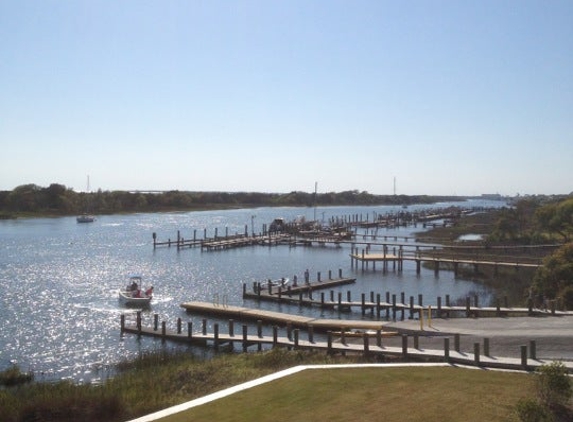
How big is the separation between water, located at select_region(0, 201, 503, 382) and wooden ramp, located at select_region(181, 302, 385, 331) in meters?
1.16

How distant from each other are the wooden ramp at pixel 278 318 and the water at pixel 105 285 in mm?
1155

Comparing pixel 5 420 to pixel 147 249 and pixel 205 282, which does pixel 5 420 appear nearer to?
pixel 205 282

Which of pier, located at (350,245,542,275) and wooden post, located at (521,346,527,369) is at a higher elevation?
wooden post, located at (521,346,527,369)

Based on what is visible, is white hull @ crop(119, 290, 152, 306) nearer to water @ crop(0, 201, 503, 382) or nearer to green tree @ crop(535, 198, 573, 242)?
water @ crop(0, 201, 503, 382)

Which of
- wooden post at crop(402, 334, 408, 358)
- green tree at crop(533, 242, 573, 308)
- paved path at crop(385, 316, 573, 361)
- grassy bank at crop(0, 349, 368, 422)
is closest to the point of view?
grassy bank at crop(0, 349, 368, 422)

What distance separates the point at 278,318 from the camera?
36.5m

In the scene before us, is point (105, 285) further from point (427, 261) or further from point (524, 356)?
point (524, 356)

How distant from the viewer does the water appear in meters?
32.1

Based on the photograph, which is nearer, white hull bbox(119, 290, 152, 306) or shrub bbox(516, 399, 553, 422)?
shrub bbox(516, 399, 553, 422)

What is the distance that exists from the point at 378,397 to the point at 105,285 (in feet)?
145

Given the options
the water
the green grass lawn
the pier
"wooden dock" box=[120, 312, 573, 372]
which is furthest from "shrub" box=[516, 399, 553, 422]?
the pier

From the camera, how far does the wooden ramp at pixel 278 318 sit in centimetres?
3141

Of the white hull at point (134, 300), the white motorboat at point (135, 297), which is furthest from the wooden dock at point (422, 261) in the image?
the white hull at point (134, 300)

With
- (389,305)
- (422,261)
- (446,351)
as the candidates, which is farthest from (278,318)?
(422,261)
